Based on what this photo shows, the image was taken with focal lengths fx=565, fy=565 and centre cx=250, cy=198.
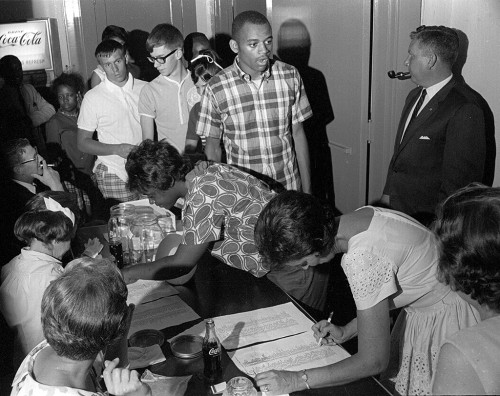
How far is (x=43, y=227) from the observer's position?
238 centimetres

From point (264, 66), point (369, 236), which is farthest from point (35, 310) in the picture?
point (264, 66)

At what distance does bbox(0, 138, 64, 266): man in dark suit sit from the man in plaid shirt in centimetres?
105

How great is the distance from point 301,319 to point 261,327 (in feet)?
0.51

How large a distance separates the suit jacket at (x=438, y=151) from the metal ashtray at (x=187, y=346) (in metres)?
1.65

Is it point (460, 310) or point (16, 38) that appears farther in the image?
point (16, 38)

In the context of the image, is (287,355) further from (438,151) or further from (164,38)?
(164,38)

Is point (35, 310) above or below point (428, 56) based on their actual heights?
below

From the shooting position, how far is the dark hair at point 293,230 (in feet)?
5.68

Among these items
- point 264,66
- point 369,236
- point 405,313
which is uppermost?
point 264,66

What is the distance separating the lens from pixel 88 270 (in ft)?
4.99

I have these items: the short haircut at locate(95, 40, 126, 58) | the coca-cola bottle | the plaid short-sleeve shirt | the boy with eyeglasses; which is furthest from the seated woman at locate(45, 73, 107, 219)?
the coca-cola bottle

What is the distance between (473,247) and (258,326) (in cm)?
90

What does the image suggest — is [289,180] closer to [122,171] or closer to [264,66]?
[264,66]

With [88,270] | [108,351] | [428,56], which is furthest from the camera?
[428,56]
